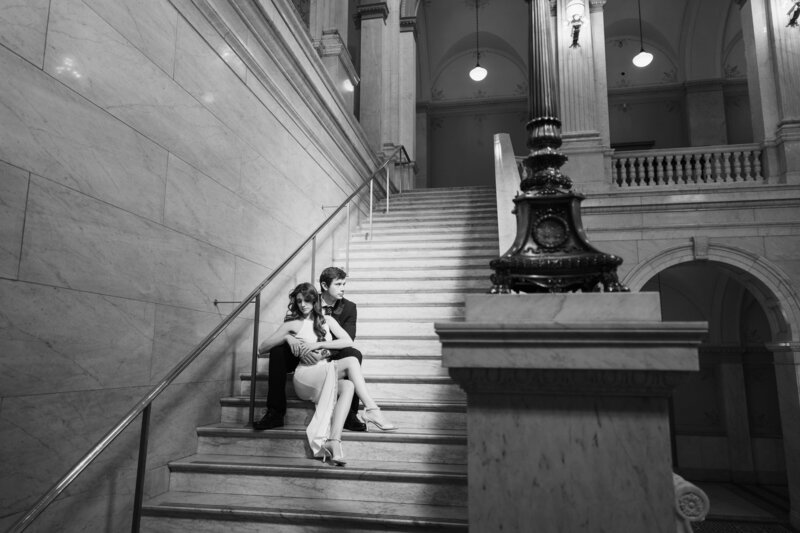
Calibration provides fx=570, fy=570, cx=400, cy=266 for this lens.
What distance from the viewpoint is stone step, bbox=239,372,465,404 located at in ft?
16.4

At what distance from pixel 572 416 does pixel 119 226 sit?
3.08m

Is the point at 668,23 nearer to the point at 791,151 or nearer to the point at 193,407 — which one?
the point at 791,151

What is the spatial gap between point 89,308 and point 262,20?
394 cm

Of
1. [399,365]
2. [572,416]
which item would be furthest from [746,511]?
[572,416]

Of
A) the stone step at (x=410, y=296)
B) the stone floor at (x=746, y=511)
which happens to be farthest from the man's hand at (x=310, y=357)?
the stone floor at (x=746, y=511)

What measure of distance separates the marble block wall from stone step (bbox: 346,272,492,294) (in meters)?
1.60

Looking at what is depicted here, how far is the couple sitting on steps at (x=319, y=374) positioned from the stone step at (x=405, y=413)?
0.60 ft

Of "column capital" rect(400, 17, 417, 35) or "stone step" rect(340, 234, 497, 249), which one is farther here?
"column capital" rect(400, 17, 417, 35)

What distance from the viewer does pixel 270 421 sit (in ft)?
14.3

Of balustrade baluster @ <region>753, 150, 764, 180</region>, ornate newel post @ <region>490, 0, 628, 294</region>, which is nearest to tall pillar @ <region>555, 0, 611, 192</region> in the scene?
balustrade baluster @ <region>753, 150, 764, 180</region>

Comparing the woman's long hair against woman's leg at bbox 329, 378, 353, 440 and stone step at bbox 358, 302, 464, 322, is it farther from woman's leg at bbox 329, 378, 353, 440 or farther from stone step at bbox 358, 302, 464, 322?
stone step at bbox 358, 302, 464, 322

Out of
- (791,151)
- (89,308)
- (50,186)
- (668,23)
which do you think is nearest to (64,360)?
(89,308)

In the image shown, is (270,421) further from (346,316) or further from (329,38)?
(329,38)

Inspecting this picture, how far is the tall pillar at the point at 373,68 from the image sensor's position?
512 inches
